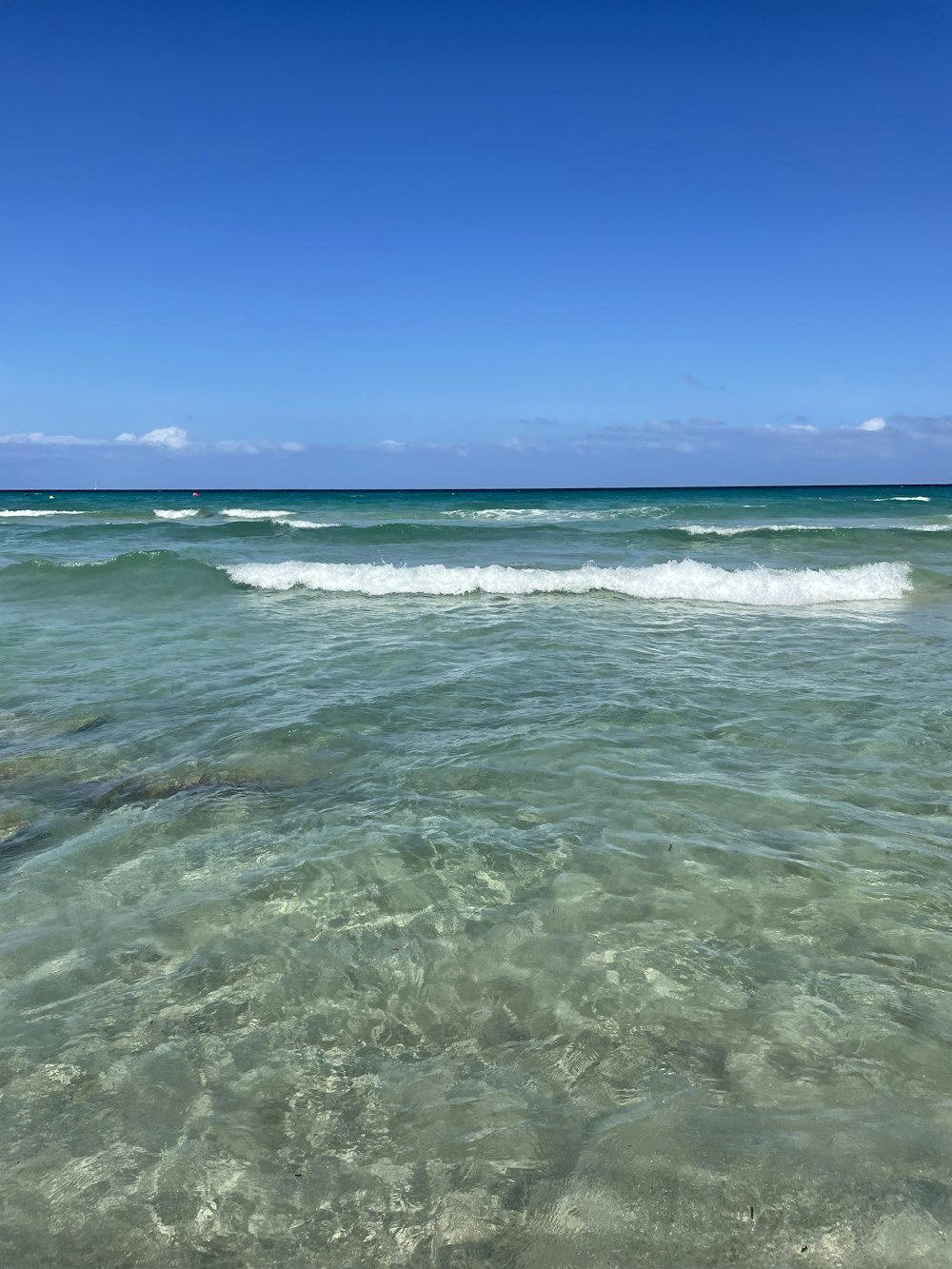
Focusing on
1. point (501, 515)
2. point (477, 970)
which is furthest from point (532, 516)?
point (477, 970)

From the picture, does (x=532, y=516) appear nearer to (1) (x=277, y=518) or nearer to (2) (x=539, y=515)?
(2) (x=539, y=515)

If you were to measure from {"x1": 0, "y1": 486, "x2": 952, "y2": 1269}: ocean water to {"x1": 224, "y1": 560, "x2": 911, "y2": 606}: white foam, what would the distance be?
7.01m

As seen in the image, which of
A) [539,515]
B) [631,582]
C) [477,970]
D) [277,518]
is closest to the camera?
[477,970]

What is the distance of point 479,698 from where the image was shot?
826 cm

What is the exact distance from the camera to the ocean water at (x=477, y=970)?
2.48 metres

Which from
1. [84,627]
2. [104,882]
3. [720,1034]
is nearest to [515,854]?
[720,1034]

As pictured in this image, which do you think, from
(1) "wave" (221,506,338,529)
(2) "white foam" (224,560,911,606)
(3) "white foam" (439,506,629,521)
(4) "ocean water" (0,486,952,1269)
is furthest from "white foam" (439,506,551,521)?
(4) "ocean water" (0,486,952,1269)

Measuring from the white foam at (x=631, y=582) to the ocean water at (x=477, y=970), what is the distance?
7.01 metres

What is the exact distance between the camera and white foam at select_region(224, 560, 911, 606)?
16047 millimetres

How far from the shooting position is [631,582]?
1708 centimetres

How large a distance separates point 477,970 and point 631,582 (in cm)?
Answer: 1400

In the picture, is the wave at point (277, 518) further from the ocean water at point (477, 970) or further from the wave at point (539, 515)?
the ocean water at point (477, 970)

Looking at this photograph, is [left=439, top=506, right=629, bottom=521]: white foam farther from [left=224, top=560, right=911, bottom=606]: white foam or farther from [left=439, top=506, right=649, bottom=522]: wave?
[left=224, top=560, right=911, bottom=606]: white foam

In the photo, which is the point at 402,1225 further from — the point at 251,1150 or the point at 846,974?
the point at 846,974
